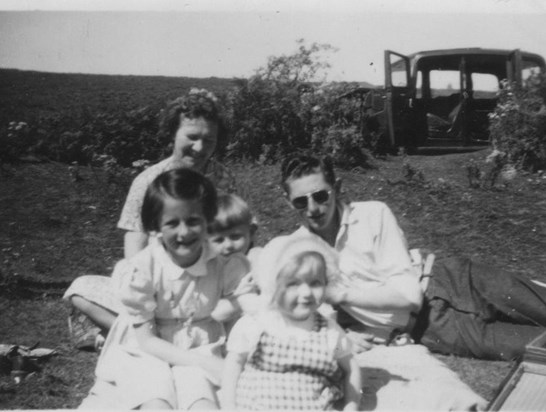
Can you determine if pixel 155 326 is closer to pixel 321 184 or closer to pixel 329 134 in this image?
pixel 321 184

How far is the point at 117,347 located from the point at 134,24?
2343 mm

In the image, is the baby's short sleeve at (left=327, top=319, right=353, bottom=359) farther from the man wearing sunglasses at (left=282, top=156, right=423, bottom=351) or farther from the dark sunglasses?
the dark sunglasses

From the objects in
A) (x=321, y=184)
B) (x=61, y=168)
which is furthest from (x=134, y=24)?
A: (x=61, y=168)

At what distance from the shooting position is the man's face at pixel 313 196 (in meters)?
2.43

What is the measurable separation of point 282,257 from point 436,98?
7.20 metres

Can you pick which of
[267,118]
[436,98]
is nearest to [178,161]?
[267,118]

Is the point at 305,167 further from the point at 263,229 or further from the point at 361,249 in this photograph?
the point at 263,229

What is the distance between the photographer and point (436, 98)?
866cm

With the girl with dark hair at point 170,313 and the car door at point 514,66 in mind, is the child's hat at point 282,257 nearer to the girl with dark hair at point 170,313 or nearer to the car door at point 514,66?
the girl with dark hair at point 170,313

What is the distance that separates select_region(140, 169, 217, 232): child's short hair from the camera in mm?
2057

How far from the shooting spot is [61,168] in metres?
6.65

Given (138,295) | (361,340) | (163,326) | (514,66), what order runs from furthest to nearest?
(514,66)
(361,340)
(163,326)
(138,295)

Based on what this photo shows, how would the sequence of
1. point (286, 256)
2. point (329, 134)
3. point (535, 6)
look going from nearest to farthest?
point (286, 256) → point (535, 6) → point (329, 134)

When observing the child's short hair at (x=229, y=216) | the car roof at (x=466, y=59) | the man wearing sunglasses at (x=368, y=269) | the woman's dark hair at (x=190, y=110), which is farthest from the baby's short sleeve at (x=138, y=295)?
the car roof at (x=466, y=59)
